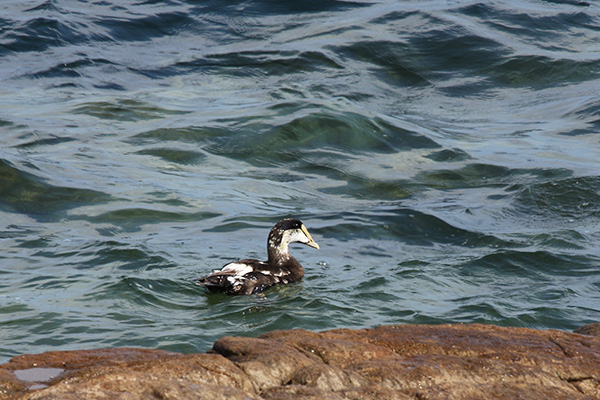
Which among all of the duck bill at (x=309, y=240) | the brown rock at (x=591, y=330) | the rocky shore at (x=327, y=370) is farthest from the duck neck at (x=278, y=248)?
the rocky shore at (x=327, y=370)

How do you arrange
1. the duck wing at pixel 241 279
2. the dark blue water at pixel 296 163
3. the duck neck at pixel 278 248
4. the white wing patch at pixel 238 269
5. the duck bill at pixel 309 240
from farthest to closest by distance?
1. the duck bill at pixel 309 240
2. the duck neck at pixel 278 248
3. the white wing patch at pixel 238 269
4. the duck wing at pixel 241 279
5. the dark blue water at pixel 296 163

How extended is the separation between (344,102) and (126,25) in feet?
26.3

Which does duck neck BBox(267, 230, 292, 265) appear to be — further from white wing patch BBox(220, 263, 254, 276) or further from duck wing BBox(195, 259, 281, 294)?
white wing patch BBox(220, 263, 254, 276)

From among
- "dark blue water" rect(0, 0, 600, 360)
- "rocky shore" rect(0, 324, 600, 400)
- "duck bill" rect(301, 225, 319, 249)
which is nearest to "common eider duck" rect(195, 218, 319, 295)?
"duck bill" rect(301, 225, 319, 249)

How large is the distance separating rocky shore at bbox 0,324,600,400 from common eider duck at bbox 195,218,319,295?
3309 millimetres

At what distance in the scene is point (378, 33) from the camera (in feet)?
67.2

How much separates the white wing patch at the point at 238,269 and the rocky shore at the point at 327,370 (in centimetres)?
343

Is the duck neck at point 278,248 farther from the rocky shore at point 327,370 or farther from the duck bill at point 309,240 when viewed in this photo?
the rocky shore at point 327,370

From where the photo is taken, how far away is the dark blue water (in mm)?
7703

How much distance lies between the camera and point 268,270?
Result: 27.7ft

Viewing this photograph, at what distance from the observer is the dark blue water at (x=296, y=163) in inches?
303

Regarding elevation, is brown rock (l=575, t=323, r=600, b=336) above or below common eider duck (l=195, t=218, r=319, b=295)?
above

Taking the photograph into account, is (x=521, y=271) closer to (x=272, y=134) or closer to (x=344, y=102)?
(x=272, y=134)

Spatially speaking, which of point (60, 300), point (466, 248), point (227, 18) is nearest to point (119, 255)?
point (60, 300)
